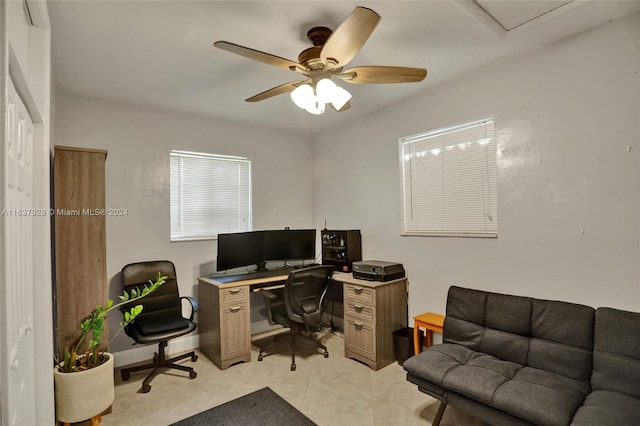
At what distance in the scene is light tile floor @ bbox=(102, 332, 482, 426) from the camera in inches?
92.8

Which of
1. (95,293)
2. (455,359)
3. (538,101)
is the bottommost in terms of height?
(455,359)

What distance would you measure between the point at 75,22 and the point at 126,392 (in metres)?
2.77

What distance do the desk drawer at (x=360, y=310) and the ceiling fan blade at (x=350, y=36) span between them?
218 centimetres

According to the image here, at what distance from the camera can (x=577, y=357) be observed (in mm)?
1969

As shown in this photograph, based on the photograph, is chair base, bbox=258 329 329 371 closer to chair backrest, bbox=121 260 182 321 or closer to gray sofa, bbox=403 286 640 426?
chair backrest, bbox=121 260 182 321

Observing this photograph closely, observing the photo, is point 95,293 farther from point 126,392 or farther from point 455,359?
point 455,359

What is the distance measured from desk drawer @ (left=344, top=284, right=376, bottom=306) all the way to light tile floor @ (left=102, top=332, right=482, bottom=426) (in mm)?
615

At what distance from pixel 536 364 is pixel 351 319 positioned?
1613 millimetres

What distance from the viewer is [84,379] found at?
207 cm

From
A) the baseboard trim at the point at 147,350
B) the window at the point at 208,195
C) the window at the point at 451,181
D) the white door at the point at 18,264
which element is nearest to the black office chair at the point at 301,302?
the baseboard trim at the point at 147,350

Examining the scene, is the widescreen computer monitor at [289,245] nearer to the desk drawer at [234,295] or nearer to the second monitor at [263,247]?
the second monitor at [263,247]

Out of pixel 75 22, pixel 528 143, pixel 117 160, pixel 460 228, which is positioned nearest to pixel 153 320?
pixel 117 160

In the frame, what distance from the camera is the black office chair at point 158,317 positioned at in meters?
2.84

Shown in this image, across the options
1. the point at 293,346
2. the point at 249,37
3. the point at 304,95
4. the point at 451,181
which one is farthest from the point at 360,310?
the point at 249,37
